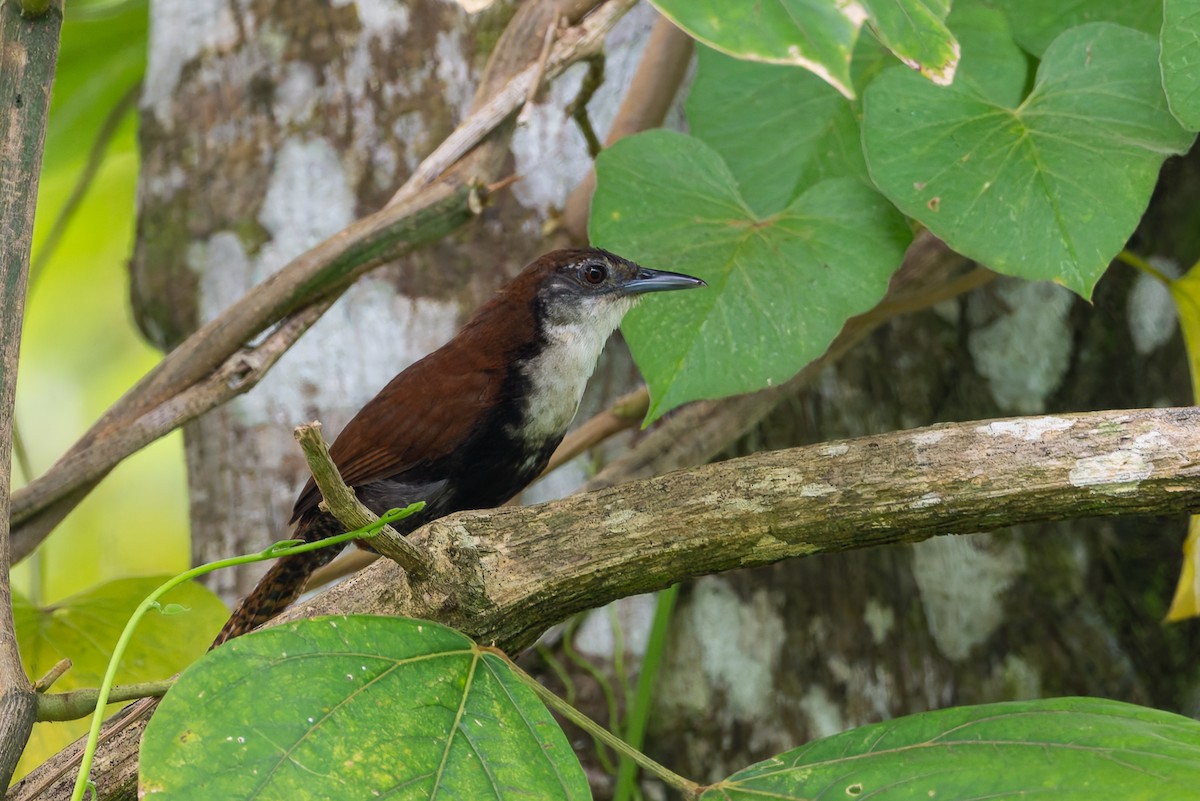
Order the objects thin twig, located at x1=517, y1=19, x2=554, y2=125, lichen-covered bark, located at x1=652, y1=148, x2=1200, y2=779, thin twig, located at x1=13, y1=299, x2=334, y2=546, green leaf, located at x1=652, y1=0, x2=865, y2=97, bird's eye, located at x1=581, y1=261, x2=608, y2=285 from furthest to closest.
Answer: bird's eye, located at x1=581, y1=261, x2=608, y2=285, lichen-covered bark, located at x1=652, y1=148, x2=1200, y2=779, thin twig, located at x1=517, y1=19, x2=554, y2=125, thin twig, located at x1=13, y1=299, x2=334, y2=546, green leaf, located at x1=652, y1=0, x2=865, y2=97

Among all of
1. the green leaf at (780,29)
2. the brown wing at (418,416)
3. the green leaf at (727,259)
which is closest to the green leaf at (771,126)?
the green leaf at (727,259)

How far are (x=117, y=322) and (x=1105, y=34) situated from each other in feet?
15.9

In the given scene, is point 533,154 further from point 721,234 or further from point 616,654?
point 616,654

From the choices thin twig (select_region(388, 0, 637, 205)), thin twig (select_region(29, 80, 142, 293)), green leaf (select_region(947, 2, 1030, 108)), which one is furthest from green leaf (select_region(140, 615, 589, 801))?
thin twig (select_region(29, 80, 142, 293))

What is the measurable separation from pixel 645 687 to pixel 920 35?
1.44 metres

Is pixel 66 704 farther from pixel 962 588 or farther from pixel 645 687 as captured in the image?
pixel 962 588

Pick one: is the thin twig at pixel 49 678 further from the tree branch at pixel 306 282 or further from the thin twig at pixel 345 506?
the tree branch at pixel 306 282

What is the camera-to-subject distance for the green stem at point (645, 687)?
2.30 metres

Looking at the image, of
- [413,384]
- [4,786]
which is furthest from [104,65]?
[4,786]

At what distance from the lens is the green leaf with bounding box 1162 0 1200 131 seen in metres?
1.76

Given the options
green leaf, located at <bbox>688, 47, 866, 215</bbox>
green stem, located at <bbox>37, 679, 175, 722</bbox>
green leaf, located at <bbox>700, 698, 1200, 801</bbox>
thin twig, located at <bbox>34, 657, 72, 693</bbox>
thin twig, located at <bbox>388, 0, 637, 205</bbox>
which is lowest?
green leaf, located at <bbox>700, 698, 1200, 801</bbox>

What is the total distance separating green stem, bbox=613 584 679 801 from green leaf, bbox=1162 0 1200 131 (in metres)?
1.24

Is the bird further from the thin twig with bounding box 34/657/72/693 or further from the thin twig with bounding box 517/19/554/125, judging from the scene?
the thin twig with bounding box 34/657/72/693

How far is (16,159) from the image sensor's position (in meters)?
1.45
